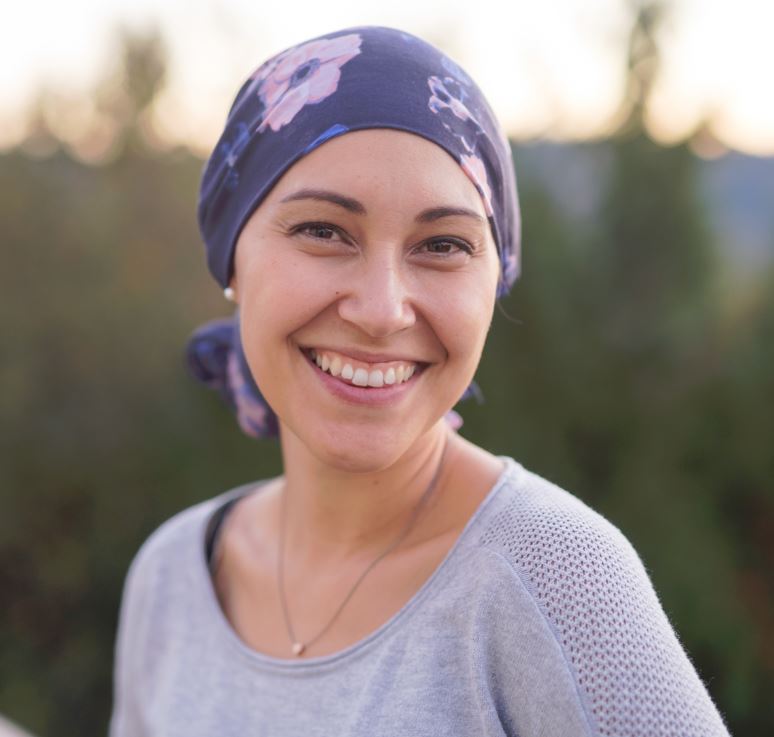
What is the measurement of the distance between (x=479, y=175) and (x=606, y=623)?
30.1 inches

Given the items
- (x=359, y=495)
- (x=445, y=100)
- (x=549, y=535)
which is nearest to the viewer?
(x=549, y=535)

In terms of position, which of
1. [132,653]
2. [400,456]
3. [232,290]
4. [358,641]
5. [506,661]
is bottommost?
[132,653]

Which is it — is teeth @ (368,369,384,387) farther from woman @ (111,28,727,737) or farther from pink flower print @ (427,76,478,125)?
pink flower print @ (427,76,478,125)

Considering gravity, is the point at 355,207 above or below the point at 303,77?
below

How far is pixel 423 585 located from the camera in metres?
1.56

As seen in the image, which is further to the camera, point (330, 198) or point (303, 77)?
point (303, 77)

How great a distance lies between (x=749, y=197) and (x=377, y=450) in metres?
5.27

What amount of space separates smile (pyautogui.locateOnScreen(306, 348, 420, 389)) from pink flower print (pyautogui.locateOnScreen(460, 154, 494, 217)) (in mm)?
317

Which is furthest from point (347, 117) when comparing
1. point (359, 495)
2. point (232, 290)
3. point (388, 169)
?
point (359, 495)

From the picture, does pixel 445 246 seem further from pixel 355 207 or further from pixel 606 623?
pixel 606 623

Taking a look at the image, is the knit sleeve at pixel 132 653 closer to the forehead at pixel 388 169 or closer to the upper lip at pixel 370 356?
the upper lip at pixel 370 356

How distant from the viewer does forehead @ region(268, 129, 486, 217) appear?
1.41 metres

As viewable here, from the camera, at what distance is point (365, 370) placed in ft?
4.88

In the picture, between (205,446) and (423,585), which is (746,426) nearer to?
(205,446)
